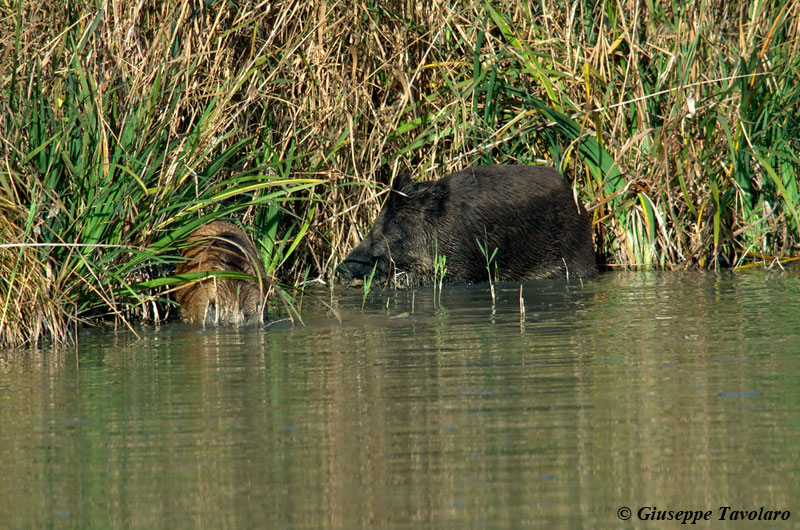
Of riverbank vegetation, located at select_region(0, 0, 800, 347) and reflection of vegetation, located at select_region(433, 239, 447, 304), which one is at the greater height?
riverbank vegetation, located at select_region(0, 0, 800, 347)

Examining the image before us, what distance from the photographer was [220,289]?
7.03 meters

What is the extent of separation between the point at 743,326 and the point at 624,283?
2.36m

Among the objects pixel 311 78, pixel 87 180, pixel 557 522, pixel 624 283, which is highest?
pixel 311 78

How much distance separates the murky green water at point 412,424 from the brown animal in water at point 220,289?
0.35m

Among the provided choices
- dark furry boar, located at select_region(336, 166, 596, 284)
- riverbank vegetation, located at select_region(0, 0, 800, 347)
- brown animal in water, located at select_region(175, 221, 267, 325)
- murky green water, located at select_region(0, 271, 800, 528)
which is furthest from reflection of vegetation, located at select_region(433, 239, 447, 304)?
murky green water, located at select_region(0, 271, 800, 528)

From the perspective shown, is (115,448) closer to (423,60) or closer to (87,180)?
(87,180)

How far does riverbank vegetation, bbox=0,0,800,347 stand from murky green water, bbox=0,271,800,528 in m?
2.26

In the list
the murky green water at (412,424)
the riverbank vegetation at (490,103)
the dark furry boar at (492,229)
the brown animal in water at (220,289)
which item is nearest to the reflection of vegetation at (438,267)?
the dark furry boar at (492,229)

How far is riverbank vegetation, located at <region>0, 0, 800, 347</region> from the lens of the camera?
8.34 meters

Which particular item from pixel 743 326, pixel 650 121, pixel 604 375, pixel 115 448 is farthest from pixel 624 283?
pixel 115 448

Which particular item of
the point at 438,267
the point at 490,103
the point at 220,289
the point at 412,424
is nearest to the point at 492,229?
the point at 438,267

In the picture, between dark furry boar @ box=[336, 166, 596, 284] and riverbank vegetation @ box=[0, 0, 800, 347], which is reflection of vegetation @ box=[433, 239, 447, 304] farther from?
riverbank vegetation @ box=[0, 0, 800, 347]

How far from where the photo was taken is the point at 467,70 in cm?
971

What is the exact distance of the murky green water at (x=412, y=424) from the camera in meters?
3.26
